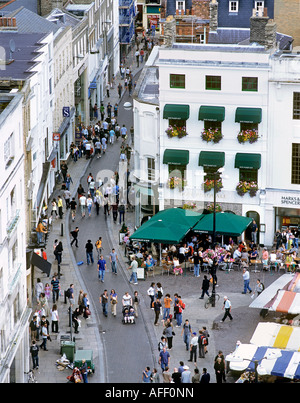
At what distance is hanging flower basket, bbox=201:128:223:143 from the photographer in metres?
63.9

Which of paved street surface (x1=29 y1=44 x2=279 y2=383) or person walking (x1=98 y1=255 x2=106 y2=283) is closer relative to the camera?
paved street surface (x1=29 y1=44 x2=279 y2=383)

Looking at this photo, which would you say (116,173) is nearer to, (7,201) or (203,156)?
(203,156)

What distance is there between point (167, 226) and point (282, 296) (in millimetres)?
11960

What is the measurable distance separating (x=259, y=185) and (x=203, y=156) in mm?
3921

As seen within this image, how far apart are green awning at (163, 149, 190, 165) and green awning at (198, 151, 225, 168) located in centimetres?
96

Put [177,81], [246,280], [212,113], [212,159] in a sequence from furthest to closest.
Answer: [177,81] → [212,159] → [212,113] → [246,280]

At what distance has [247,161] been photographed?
209ft

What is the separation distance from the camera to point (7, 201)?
139 ft

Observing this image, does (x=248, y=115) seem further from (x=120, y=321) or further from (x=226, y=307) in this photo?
(x=120, y=321)

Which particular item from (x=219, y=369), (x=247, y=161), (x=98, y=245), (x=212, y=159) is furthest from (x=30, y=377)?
(x=247, y=161)

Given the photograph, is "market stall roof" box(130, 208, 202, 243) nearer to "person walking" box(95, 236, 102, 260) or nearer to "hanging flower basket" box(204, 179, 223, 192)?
"hanging flower basket" box(204, 179, 223, 192)

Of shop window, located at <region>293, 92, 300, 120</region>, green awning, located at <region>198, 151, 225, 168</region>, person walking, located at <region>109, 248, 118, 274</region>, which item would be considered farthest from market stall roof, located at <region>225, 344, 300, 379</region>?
shop window, located at <region>293, 92, 300, 120</region>

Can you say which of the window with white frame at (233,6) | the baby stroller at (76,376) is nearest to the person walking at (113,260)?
the baby stroller at (76,376)
